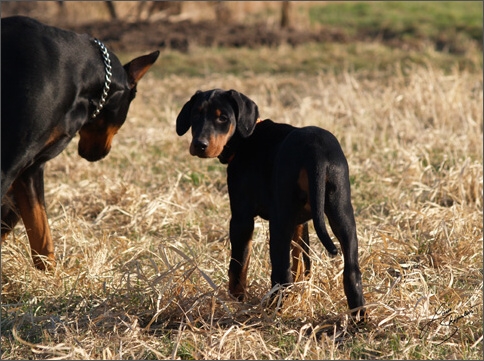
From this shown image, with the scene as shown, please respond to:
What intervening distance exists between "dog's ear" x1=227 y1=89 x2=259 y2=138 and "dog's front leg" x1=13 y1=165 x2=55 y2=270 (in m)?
1.46

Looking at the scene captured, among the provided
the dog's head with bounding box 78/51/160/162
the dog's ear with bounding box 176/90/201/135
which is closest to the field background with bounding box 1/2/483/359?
the dog's head with bounding box 78/51/160/162

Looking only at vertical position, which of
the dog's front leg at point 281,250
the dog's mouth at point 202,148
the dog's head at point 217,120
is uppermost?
the dog's head at point 217,120

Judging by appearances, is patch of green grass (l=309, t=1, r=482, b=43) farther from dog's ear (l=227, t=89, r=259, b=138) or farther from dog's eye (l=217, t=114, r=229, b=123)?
dog's eye (l=217, t=114, r=229, b=123)

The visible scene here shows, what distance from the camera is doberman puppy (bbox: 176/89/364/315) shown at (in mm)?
4148

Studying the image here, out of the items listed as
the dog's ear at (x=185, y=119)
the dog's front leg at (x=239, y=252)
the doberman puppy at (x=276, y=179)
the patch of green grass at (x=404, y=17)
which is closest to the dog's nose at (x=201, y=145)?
the doberman puppy at (x=276, y=179)

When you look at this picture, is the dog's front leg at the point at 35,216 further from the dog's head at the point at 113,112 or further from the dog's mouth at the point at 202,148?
the dog's mouth at the point at 202,148

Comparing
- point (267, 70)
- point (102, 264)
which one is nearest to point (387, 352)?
point (102, 264)

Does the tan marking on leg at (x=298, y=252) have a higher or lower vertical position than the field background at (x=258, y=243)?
higher

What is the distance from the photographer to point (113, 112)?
5.29 metres

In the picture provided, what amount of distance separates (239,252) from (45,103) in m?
1.31

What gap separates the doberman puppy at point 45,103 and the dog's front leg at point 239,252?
114 centimetres

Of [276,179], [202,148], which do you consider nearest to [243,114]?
[202,148]

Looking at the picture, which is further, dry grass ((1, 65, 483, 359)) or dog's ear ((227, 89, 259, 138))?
dog's ear ((227, 89, 259, 138))

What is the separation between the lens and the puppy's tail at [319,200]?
4031 mm
